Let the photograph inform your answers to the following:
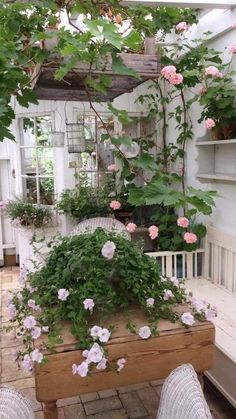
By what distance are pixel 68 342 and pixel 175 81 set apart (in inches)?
76.4

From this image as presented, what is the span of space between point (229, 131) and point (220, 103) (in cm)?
21

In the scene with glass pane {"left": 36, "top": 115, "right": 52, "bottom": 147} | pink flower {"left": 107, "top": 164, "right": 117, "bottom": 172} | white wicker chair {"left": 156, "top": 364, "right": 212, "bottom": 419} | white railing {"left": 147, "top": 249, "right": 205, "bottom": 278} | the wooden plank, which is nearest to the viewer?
white wicker chair {"left": 156, "top": 364, "right": 212, "bottom": 419}

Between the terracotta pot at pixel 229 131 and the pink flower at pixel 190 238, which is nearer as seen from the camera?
the terracotta pot at pixel 229 131

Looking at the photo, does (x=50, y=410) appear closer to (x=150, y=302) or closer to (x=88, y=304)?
(x=88, y=304)

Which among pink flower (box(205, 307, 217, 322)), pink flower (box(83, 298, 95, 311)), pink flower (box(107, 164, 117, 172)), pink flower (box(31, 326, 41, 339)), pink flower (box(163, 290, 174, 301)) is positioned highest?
pink flower (box(107, 164, 117, 172))

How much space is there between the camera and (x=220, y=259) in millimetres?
2773

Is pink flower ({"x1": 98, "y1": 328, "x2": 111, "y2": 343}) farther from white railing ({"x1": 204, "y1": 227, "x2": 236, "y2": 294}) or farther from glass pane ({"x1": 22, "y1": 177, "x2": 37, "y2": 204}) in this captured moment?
glass pane ({"x1": 22, "y1": 177, "x2": 37, "y2": 204})

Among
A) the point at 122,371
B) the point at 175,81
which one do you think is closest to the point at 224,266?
the point at 175,81

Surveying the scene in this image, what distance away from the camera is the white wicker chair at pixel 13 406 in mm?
1032

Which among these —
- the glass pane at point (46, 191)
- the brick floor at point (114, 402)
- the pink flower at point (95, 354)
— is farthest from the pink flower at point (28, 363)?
the glass pane at point (46, 191)

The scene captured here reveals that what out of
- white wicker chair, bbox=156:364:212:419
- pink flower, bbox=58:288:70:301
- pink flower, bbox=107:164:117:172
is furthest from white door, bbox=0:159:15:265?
white wicker chair, bbox=156:364:212:419

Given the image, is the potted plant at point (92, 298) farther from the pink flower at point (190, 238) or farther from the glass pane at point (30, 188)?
the glass pane at point (30, 188)

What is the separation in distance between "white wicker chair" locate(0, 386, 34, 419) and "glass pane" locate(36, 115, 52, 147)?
3125mm

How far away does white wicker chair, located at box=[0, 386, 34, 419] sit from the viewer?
3.39ft
